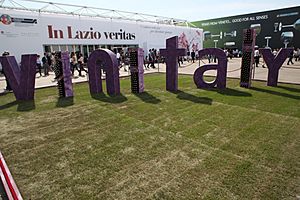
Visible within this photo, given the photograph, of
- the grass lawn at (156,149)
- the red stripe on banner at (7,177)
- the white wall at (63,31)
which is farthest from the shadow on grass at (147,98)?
the white wall at (63,31)

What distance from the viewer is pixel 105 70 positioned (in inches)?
359

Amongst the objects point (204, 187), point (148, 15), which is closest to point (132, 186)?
point (204, 187)

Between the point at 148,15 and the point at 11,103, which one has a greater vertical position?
the point at 148,15

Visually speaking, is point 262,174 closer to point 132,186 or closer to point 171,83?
point 132,186

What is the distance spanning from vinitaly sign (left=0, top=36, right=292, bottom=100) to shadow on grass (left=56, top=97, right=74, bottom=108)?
78cm

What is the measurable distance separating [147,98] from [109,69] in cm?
204

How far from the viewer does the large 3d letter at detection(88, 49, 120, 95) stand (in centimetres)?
882

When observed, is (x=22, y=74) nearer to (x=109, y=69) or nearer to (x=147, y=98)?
(x=109, y=69)

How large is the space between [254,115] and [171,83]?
4.28 meters

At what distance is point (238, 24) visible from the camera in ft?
130

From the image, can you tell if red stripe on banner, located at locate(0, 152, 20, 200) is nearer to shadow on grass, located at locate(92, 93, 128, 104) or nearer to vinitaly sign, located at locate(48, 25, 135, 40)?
shadow on grass, located at locate(92, 93, 128, 104)

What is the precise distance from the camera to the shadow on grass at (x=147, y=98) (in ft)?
25.9

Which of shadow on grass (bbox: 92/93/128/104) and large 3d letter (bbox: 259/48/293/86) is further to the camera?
large 3d letter (bbox: 259/48/293/86)

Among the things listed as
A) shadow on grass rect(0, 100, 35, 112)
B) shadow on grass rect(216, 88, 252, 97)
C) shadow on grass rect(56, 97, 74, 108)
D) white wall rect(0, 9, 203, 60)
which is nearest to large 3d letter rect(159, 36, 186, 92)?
shadow on grass rect(216, 88, 252, 97)
